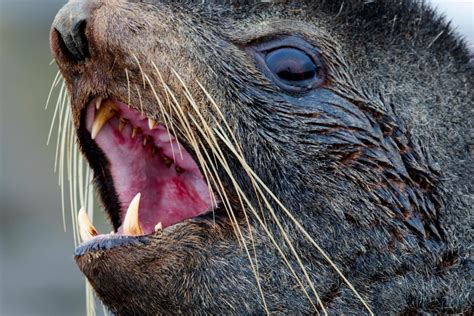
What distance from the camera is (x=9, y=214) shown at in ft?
58.1

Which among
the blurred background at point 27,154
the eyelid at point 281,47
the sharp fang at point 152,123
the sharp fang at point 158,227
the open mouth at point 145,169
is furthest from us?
the blurred background at point 27,154

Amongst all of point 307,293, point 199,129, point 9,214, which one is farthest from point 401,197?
point 9,214

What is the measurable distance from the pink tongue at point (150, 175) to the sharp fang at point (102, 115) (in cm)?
4

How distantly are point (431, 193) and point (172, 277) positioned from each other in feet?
4.28

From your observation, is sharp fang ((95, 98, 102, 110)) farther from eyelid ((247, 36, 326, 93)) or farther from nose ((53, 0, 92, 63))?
eyelid ((247, 36, 326, 93))

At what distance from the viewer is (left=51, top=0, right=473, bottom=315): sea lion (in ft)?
14.4

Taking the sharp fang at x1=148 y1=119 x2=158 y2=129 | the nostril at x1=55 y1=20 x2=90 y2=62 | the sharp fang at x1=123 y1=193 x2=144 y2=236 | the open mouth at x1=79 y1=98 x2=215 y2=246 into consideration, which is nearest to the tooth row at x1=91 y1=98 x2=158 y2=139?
the open mouth at x1=79 y1=98 x2=215 y2=246

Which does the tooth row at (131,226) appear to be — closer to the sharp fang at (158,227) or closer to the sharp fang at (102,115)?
the sharp fang at (158,227)

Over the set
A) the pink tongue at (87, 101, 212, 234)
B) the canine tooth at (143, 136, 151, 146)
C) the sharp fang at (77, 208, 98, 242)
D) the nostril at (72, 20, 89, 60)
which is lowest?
the sharp fang at (77, 208, 98, 242)

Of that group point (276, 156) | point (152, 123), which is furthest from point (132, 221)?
point (276, 156)

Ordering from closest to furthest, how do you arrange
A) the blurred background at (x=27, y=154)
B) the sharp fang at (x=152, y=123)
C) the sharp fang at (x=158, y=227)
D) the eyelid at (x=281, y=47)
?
the sharp fang at (x=158, y=227)
the sharp fang at (x=152, y=123)
the eyelid at (x=281, y=47)
the blurred background at (x=27, y=154)

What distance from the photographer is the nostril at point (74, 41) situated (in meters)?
4.48

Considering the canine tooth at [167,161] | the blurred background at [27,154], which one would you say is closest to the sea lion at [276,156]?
the canine tooth at [167,161]

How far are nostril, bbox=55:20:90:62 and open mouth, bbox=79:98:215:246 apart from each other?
0.30m
